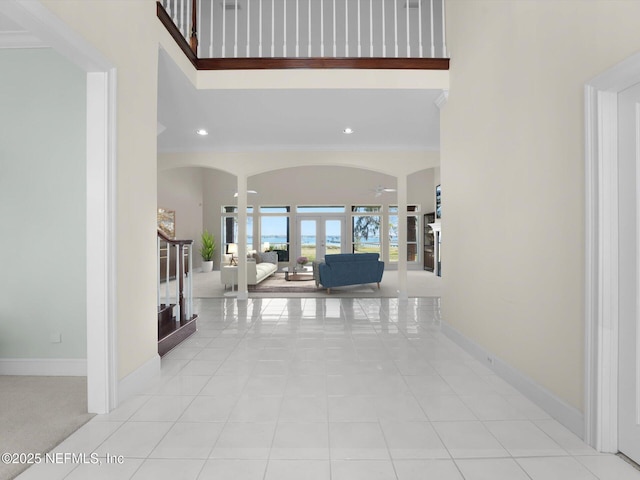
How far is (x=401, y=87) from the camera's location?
4145 millimetres

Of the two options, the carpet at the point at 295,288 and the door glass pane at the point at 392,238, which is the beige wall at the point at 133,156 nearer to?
the carpet at the point at 295,288

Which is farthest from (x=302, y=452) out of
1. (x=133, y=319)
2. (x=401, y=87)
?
(x=401, y=87)

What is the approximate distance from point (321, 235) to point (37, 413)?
10541 millimetres

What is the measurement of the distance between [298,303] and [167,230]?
525cm

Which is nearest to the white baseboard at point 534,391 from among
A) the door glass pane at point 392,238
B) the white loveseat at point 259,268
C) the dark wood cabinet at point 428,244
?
the white loveseat at point 259,268

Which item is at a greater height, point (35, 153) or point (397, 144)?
point (397, 144)

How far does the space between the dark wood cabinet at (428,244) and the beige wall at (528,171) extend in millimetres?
8292

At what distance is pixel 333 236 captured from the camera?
498 inches

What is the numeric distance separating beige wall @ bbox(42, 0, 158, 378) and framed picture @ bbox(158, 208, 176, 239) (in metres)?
7.07

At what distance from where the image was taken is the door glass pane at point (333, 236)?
12.6 m

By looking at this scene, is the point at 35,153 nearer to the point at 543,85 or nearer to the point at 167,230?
the point at 543,85

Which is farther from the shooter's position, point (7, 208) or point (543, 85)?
point (7, 208)

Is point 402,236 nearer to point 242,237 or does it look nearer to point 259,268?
point 242,237

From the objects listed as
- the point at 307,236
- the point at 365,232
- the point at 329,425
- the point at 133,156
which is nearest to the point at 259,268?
the point at 307,236
